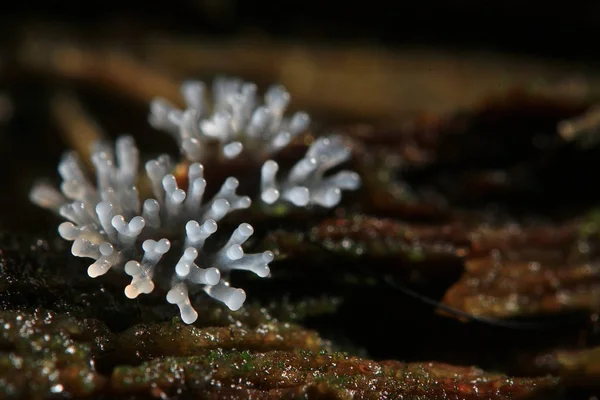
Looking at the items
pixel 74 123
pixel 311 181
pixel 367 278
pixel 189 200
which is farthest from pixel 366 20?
pixel 189 200

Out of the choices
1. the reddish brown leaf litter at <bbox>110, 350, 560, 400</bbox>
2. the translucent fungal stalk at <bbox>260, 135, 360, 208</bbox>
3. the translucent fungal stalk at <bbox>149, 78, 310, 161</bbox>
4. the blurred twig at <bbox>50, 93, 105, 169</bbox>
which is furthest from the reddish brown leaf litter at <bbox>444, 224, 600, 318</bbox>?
the blurred twig at <bbox>50, 93, 105, 169</bbox>

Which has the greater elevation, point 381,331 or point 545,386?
point 381,331

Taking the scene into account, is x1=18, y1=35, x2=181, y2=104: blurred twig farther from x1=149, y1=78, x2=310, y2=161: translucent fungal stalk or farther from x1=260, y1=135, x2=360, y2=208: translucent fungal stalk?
x1=260, y1=135, x2=360, y2=208: translucent fungal stalk

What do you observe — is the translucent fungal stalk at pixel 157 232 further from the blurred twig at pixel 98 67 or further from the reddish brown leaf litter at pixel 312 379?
the blurred twig at pixel 98 67

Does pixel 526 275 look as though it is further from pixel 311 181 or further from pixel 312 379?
pixel 312 379

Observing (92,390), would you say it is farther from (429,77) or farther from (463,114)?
(429,77)

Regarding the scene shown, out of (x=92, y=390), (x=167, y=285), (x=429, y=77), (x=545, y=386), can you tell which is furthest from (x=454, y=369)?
(x=429, y=77)

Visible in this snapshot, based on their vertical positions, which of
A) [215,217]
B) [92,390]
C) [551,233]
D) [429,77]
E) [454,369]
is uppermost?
[429,77]
